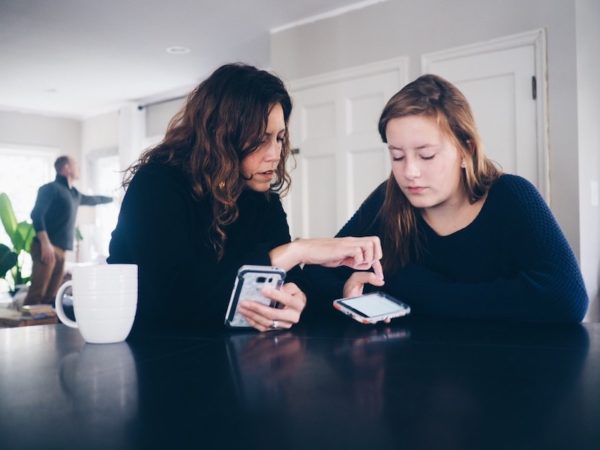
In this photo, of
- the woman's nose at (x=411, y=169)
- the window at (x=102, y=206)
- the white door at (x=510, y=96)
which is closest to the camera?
the woman's nose at (x=411, y=169)

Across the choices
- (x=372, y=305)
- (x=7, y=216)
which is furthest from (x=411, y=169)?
(x=7, y=216)

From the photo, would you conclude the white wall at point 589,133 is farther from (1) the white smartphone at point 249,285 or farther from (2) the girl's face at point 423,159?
(1) the white smartphone at point 249,285

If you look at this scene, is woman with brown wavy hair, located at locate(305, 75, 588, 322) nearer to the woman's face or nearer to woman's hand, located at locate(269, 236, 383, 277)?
woman's hand, located at locate(269, 236, 383, 277)

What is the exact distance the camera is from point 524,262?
131cm

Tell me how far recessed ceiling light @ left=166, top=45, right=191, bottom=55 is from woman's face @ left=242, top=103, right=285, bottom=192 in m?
3.85

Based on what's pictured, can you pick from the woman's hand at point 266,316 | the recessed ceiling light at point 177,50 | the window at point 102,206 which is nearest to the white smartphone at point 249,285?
the woman's hand at point 266,316

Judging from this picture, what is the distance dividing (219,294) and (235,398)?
553 millimetres

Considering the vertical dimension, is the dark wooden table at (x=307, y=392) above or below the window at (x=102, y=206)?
below

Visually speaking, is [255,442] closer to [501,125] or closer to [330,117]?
[501,125]

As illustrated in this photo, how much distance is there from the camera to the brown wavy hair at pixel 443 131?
142cm

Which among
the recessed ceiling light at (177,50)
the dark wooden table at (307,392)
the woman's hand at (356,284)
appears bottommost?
the dark wooden table at (307,392)

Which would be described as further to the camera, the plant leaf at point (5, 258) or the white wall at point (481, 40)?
the plant leaf at point (5, 258)

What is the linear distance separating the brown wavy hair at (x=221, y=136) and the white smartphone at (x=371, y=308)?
378 mm

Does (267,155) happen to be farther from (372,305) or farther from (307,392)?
A: (307,392)
